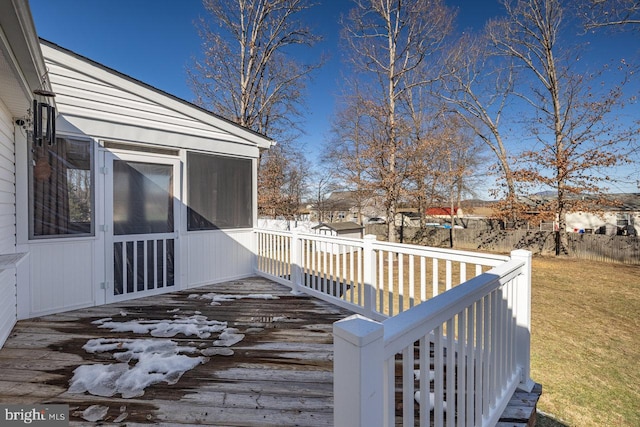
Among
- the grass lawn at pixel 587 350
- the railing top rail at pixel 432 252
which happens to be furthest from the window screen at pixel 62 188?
Result: the grass lawn at pixel 587 350

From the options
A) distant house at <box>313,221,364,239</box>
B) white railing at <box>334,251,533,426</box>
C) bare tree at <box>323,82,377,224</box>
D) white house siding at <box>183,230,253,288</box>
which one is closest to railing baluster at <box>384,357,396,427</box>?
white railing at <box>334,251,533,426</box>

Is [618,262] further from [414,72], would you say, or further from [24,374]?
[24,374]

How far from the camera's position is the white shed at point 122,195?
11.6 ft

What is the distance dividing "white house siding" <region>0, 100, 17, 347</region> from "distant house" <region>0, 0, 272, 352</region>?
0.03ft

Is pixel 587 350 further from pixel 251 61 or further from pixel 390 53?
pixel 251 61

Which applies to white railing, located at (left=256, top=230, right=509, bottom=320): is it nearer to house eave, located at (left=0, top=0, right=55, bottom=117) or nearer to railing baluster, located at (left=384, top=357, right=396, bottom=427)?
railing baluster, located at (left=384, top=357, right=396, bottom=427)

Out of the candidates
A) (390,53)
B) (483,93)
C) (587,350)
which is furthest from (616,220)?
(587,350)

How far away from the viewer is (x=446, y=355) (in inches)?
53.0

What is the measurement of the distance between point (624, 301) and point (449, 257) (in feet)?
22.5

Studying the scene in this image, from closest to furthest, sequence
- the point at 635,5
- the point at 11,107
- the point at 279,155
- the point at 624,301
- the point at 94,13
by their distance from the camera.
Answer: the point at 11,107
the point at 94,13
the point at 624,301
the point at 635,5
the point at 279,155

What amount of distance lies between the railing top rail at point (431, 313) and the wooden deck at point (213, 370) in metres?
1.03

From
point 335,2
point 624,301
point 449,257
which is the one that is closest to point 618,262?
point 624,301

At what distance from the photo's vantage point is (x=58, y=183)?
361cm

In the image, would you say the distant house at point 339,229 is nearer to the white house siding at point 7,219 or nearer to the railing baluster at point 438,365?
the white house siding at point 7,219
